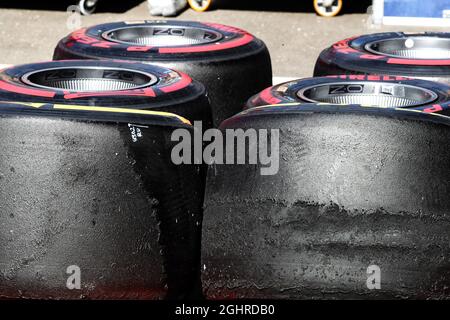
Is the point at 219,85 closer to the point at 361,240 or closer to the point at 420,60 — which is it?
the point at 420,60

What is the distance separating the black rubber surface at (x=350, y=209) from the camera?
3191 millimetres

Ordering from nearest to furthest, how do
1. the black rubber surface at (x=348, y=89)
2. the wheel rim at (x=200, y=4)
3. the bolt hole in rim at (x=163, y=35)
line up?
the black rubber surface at (x=348, y=89)
the bolt hole in rim at (x=163, y=35)
the wheel rim at (x=200, y=4)

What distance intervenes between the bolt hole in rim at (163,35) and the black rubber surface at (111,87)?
43.6 inches

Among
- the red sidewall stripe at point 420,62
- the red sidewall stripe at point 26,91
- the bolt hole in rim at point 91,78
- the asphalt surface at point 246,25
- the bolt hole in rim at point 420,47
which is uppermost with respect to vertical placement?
the red sidewall stripe at point 26,91

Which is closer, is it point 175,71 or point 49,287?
point 49,287

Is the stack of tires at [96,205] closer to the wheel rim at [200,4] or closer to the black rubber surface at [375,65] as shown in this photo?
the black rubber surface at [375,65]

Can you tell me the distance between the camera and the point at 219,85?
4910 millimetres

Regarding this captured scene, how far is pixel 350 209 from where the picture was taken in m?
3.19

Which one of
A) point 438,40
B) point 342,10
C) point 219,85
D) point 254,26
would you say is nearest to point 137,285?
point 219,85

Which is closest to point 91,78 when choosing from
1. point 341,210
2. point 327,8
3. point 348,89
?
point 348,89

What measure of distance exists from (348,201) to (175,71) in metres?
1.50

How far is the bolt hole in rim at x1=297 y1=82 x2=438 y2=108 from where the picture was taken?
435 cm

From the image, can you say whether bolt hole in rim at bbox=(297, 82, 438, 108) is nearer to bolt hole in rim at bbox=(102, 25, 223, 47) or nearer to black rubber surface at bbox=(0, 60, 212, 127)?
black rubber surface at bbox=(0, 60, 212, 127)

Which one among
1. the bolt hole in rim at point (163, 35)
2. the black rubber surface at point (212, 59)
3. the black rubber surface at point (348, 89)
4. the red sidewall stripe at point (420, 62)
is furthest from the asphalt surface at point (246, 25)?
the black rubber surface at point (348, 89)
